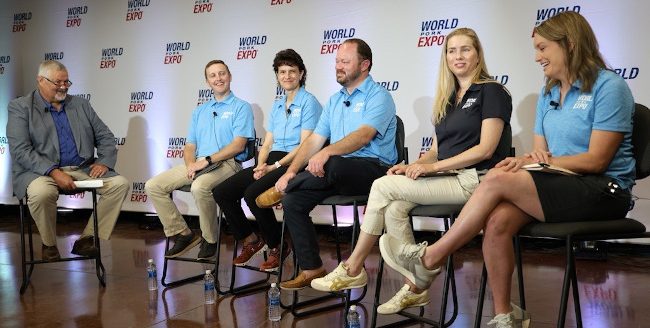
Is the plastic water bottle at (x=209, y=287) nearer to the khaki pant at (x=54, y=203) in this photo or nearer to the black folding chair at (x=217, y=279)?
the black folding chair at (x=217, y=279)

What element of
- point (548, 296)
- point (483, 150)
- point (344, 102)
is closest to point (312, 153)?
point (344, 102)

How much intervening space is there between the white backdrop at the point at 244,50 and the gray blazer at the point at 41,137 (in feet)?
5.74

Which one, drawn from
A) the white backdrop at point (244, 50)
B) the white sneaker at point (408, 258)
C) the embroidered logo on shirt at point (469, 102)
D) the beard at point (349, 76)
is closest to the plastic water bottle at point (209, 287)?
the beard at point (349, 76)

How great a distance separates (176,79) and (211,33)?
0.60 meters

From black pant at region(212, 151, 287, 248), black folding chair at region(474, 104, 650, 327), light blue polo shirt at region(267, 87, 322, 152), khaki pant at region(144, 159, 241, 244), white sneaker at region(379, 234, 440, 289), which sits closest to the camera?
black folding chair at region(474, 104, 650, 327)

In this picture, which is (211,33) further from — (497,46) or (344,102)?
(344,102)

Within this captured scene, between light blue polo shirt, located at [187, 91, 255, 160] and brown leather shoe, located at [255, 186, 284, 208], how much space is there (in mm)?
942

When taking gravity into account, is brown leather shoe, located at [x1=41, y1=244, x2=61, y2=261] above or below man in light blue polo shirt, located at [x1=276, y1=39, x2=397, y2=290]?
below

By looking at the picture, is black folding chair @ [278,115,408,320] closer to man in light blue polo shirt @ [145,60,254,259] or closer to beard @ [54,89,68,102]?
man in light blue polo shirt @ [145,60,254,259]

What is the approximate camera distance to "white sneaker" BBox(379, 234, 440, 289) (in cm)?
258

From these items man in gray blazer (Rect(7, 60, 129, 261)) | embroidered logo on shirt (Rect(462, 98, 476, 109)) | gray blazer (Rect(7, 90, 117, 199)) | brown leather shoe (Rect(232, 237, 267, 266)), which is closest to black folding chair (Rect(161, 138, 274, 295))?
brown leather shoe (Rect(232, 237, 267, 266))

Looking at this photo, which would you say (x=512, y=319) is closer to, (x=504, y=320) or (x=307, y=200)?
(x=504, y=320)

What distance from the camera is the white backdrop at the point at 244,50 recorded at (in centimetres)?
496

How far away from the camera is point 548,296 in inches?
141
